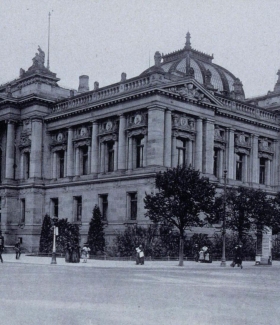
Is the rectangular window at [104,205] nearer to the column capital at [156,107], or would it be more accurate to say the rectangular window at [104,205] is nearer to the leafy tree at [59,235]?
the leafy tree at [59,235]

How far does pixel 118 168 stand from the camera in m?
48.1

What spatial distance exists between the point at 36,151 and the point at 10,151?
3.65 meters

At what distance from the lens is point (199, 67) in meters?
57.9

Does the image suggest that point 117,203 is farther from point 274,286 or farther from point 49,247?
point 274,286

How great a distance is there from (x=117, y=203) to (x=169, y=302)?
106 ft

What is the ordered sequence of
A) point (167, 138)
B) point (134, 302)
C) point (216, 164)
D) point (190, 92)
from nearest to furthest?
point (134, 302)
point (167, 138)
point (190, 92)
point (216, 164)

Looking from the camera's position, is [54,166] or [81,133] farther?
[54,166]

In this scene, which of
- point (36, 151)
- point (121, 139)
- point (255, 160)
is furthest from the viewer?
point (255, 160)

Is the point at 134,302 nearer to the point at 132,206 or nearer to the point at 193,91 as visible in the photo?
the point at 132,206

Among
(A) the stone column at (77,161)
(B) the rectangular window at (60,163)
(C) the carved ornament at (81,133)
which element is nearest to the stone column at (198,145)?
(C) the carved ornament at (81,133)

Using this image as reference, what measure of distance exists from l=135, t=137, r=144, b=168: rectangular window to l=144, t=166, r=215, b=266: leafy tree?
9.77 meters

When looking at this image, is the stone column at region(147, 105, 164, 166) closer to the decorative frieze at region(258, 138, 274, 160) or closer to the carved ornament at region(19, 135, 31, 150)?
the decorative frieze at region(258, 138, 274, 160)

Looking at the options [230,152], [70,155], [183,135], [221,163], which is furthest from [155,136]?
[70,155]

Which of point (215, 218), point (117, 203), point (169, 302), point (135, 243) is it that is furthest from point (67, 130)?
point (169, 302)
